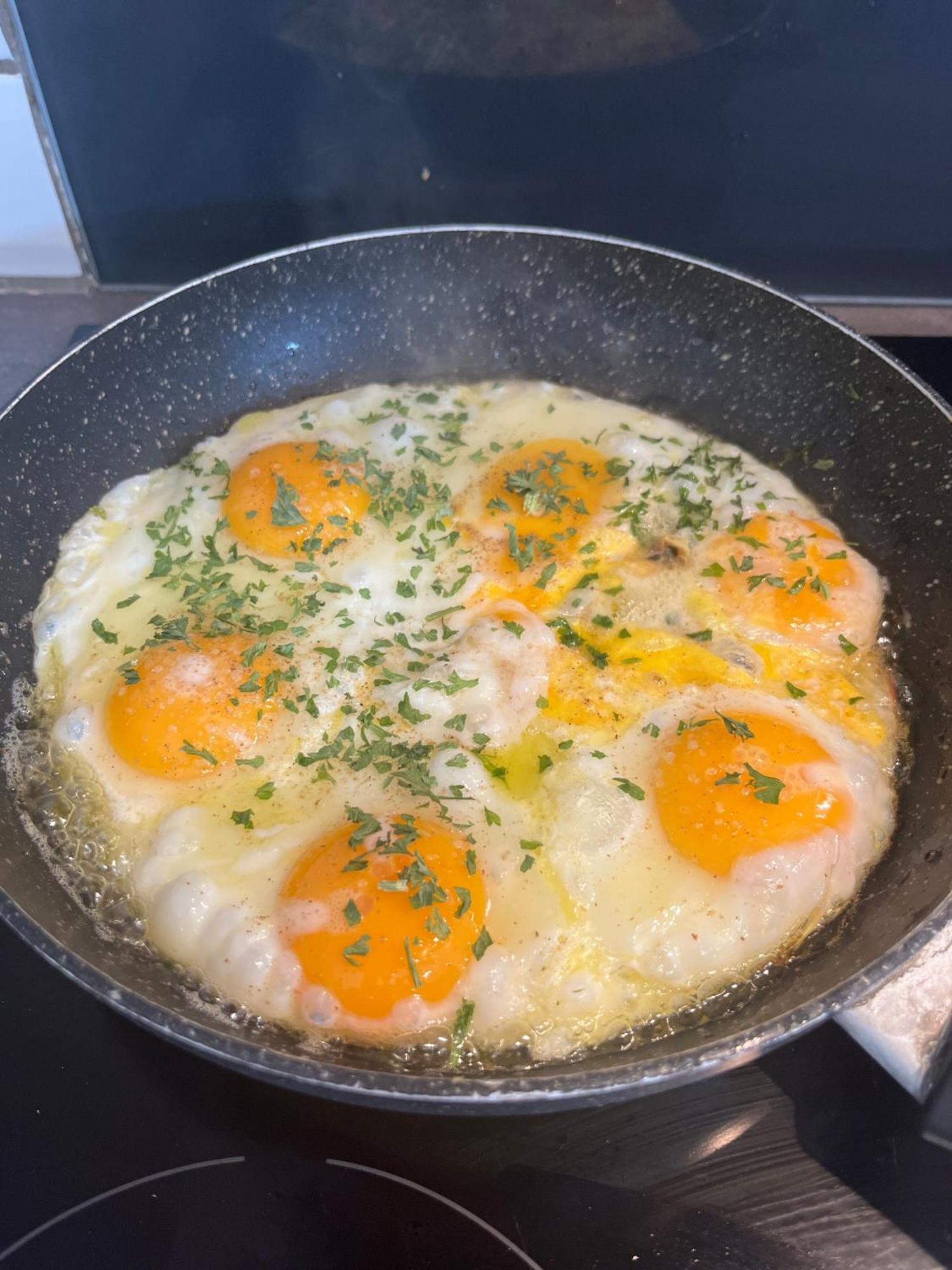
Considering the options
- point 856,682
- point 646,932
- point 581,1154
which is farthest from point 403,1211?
point 856,682

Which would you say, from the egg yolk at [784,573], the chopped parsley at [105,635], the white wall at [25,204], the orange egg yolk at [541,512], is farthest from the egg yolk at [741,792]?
the white wall at [25,204]

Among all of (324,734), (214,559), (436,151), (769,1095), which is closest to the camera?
(769,1095)

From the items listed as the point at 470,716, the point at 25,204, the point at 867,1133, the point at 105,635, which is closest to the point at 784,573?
the point at 470,716

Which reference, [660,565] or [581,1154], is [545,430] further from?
[581,1154]

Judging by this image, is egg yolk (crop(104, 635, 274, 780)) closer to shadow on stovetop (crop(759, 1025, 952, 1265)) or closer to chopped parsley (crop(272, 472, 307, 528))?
chopped parsley (crop(272, 472, 307, 528))

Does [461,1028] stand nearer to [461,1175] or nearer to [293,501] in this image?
[461,1175]

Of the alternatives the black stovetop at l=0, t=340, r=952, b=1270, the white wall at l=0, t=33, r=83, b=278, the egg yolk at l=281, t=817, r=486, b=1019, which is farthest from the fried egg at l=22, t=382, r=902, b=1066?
the white wall at l=0, t=33, r=83, b=278

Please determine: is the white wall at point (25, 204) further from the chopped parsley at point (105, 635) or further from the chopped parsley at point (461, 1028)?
the chopped parsley at point (461, 1028)
